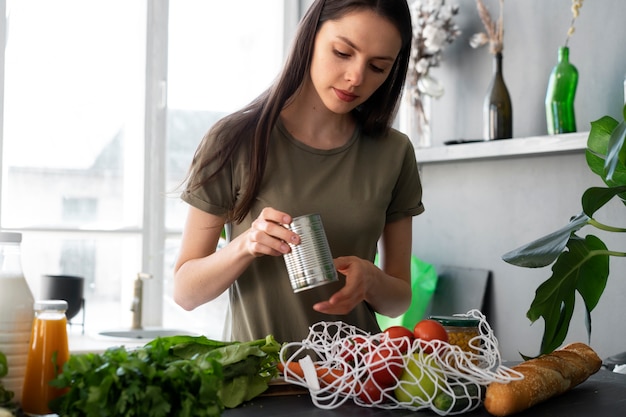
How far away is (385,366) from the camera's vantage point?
110 centimetres

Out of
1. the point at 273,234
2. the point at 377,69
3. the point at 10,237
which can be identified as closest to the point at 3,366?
the point at 10,237

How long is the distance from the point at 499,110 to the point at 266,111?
1.30 m

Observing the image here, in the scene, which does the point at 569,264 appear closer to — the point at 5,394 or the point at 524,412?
the point at 524,412

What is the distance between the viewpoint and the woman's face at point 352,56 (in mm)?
1476

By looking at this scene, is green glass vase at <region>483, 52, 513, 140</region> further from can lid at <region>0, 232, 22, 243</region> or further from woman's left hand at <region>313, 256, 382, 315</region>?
can lid at <region>0, 232, 22, 243</region>

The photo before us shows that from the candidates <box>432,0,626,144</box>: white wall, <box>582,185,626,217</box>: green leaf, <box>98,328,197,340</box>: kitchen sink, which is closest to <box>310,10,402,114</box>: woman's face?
<box>582,185,626,217</box>: green leaf

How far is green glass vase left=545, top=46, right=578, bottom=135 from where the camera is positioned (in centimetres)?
241

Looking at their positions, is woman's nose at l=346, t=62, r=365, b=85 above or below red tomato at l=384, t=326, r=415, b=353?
above

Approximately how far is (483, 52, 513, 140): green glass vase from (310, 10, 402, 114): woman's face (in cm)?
120

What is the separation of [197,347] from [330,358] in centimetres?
20

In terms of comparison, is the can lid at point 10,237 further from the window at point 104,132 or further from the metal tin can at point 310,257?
the window at point 104,132

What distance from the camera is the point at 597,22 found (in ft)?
7.93

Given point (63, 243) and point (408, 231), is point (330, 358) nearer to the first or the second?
point (408, 231)

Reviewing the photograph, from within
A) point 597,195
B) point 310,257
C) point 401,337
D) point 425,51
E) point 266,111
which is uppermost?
point 425,51
